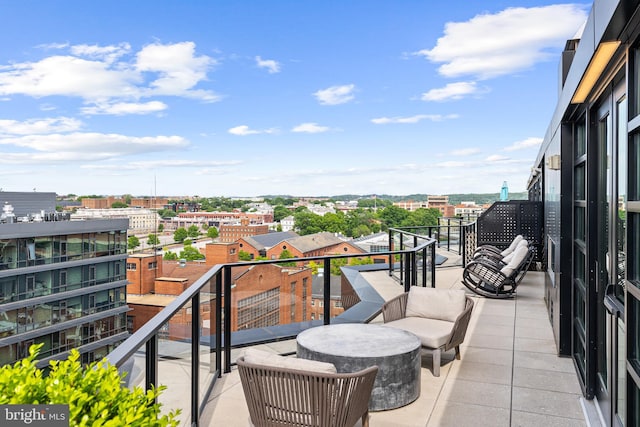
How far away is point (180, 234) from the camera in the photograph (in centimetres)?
3453

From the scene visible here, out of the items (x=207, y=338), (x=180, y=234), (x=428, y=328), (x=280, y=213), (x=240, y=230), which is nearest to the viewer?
(x=207, y=338)

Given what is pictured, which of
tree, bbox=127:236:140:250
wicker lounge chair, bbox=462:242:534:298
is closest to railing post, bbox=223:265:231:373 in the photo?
wicker lounge chair, bbox=462:242:534:298

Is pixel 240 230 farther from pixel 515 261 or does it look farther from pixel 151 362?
pixel 151 362

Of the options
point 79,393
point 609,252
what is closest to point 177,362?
point 79,393

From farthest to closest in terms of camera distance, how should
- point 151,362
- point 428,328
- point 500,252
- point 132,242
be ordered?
1. point 132,242
2. point 500,252
3. point 428,328
4. point 151,362

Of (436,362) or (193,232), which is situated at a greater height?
(436,362)

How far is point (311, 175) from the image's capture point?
2623 inches

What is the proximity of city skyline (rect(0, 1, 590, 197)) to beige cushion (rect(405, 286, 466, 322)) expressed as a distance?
18.7m

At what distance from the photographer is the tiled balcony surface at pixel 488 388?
3.46m

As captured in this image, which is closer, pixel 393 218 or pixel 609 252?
pixel 609 252

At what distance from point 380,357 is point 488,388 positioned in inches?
47.1

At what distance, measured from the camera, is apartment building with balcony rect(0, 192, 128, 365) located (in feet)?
104

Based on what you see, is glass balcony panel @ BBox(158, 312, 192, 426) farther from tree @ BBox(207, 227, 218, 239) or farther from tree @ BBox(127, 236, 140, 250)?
tree @ BBox(127, 236, 140, 250)

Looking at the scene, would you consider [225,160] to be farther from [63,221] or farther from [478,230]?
[478,230]
